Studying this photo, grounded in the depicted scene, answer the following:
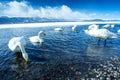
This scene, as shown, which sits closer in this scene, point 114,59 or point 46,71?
point 46,71

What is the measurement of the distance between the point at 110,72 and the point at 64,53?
6.29 m

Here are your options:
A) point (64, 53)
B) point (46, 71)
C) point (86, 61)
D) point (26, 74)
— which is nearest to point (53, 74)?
point (46, 71)

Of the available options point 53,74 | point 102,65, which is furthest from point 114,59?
point 53,74

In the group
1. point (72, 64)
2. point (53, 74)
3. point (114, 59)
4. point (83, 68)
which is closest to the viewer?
point (53, 74)

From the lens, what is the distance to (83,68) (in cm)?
1408

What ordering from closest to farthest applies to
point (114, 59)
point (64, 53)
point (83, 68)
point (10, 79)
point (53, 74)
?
1. point (10, 79)
2. point (53, 74)
3. point (83, 68)
4. point (114, 59)
5. point (64, 53)

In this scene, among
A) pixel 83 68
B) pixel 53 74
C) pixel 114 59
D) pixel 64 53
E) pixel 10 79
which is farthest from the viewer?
pixel 64 53

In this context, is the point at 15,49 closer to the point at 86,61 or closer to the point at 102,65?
the point at 86,61

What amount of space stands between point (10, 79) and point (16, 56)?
217 inches

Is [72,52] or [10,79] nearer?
[10,79]

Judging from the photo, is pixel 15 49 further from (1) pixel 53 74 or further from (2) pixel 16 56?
(1) pixel 53 74

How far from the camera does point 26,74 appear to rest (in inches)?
508

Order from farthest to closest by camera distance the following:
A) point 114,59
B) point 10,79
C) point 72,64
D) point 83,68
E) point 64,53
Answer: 1. point 64,53
2. point 114,59
3. point 72,64
4. point 83,68
5. point 10,79

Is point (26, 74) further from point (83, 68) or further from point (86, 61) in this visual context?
point (86, 61)
